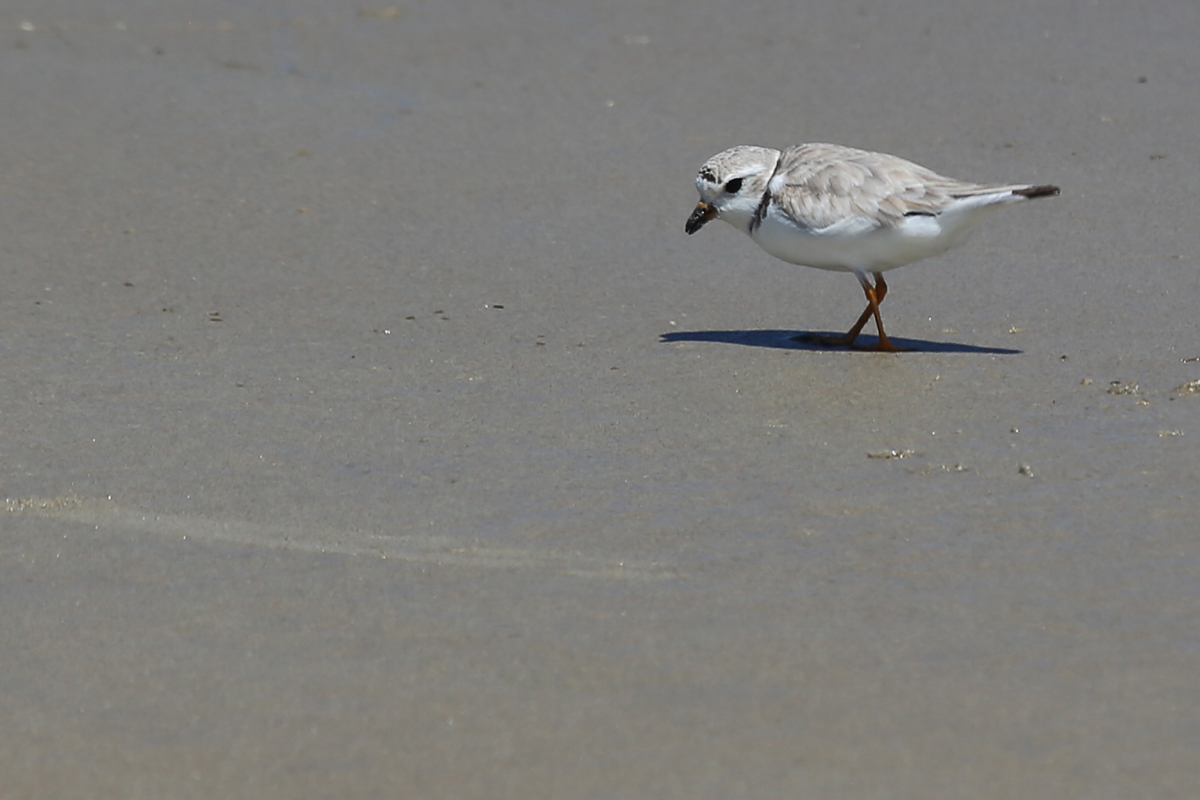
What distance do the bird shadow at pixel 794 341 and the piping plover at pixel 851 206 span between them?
2.5 inches

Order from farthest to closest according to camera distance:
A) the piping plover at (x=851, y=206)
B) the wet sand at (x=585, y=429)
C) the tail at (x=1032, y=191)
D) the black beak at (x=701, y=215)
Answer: the black beak at (x=701, y=215) → the piping plover at (x=851, y=206) → the tail at (x=1032, y=191) → the wet sand at (x=585, y=429)

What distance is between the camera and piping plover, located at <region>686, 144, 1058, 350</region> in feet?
18.8

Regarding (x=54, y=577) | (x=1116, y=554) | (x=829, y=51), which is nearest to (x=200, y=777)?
(x=54, y=577)

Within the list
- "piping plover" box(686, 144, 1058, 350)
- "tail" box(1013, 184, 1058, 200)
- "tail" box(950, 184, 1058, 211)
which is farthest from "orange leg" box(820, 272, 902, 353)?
"tail" box(1013, 184, 1058, 200)

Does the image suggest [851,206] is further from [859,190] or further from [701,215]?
[701,215]

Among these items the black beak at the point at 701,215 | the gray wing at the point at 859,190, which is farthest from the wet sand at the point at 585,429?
the gray wing at the point at 859,190

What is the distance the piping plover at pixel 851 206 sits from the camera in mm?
5727

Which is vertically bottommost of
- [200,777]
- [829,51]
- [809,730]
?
[200,777]

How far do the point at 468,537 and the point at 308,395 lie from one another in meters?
1.38

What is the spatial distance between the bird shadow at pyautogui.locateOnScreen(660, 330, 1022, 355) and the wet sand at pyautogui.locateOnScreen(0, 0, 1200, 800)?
32mm

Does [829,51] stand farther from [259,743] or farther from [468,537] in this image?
[259,743]

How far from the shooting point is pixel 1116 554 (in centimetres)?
388

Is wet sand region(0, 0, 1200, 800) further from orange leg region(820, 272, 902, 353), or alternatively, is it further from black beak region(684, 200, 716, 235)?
black beak region(684, 200, 716, 235)

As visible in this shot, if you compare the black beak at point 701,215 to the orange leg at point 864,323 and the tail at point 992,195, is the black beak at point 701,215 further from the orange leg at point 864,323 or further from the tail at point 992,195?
the tail at point 992,195
